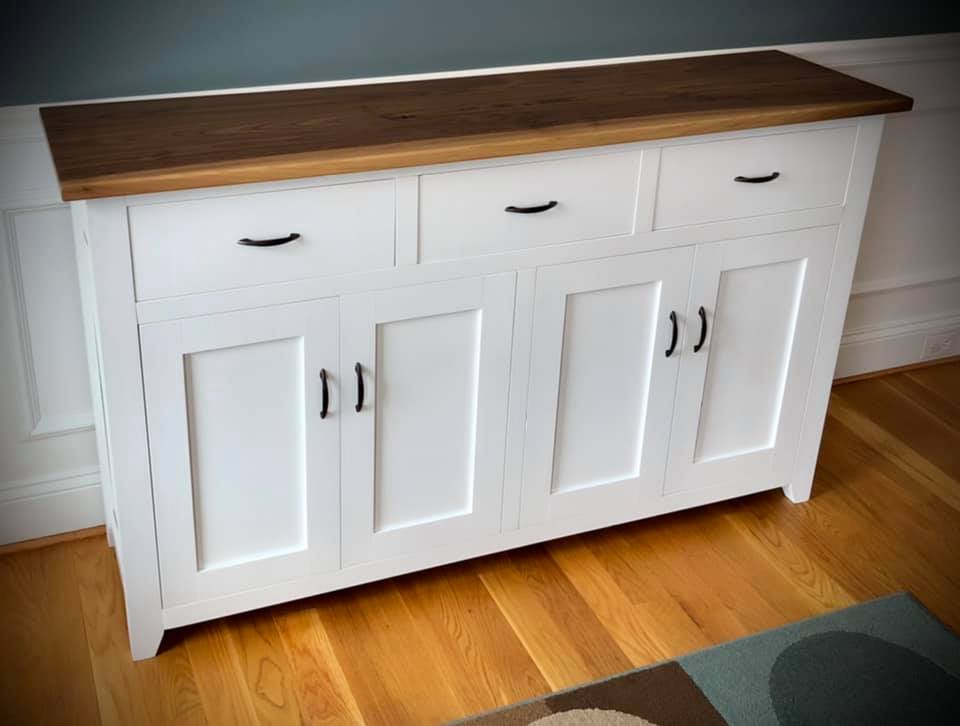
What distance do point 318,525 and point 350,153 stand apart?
0.72 meters

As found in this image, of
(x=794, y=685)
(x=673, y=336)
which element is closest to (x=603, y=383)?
(x=673, y=336)

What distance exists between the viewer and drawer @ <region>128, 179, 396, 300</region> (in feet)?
6.05

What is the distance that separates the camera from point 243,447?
6.79 feet

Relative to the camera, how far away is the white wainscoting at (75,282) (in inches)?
86.8

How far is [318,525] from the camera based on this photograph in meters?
2.19

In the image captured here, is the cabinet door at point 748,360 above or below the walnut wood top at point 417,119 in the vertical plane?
below

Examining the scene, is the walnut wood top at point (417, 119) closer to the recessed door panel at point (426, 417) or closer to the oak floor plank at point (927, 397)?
the recessed door panel at point (426, 417)

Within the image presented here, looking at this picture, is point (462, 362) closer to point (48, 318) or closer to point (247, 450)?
point (247, 450)

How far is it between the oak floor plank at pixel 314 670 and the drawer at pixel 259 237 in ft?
2.37

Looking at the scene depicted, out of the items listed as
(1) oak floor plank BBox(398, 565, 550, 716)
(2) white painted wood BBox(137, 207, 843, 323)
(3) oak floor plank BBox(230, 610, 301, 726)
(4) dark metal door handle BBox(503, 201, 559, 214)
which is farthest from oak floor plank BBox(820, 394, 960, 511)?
(3) oak floor plank BBox(230, 610, 301, 726)

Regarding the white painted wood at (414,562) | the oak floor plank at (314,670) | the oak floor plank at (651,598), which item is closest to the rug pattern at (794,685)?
the oak floor plank at (651,598)

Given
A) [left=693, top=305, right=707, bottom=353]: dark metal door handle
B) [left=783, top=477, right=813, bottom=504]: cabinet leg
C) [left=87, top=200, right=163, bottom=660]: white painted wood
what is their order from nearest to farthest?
[left=87, top=200, right=163, bottom=660]: white painted wood → [left=693, top=305, right=707, bottom=353]: dark metal door handle → [left=783, top=477, right=813, bottom=504]: cabinet leg

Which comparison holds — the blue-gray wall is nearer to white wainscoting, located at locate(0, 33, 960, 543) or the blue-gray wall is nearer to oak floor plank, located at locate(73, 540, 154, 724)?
white wainscoting, located at locate(0, 33, 960, 543)

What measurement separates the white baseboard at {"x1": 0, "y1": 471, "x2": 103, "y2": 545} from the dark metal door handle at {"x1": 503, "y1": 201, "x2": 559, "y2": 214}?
108 centimetres
